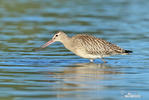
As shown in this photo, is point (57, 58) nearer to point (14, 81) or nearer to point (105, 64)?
point (105, 64)

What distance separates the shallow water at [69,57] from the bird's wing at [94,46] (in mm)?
341

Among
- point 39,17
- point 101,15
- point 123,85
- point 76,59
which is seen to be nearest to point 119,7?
point 101,15

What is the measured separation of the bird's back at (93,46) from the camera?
537 inches

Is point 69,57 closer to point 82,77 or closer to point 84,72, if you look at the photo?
point 84,72

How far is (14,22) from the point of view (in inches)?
912

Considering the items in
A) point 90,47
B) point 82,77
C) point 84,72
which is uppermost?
point 90,47

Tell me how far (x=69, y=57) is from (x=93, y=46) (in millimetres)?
1253

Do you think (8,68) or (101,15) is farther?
(101,15)

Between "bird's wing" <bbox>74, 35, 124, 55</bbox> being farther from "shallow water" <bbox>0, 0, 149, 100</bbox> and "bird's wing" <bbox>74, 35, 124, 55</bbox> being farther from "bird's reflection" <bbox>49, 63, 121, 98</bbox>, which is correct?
"bird's reflection" <bbox>49, 63, 121, 98</bbox>

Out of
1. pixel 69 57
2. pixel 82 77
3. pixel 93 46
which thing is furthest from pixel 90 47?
pixel 82 77

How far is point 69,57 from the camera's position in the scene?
48.1 feet

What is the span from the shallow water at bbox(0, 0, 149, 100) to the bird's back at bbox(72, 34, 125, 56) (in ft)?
1.08

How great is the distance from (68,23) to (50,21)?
4.12 feet

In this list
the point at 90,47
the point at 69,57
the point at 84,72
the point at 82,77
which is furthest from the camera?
the point at 69,57
